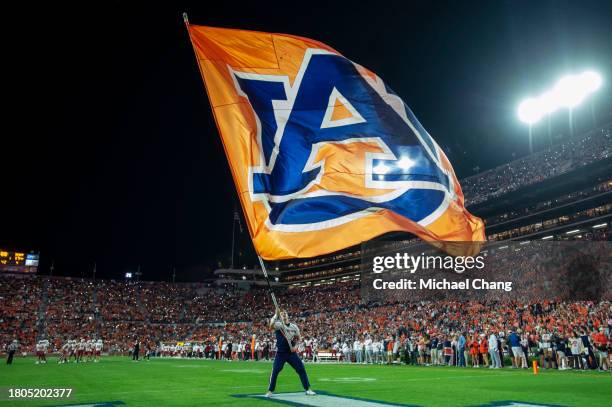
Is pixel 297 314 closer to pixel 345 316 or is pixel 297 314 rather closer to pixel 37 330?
pixel 345 316

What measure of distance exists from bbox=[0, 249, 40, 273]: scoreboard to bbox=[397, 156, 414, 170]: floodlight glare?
246ft

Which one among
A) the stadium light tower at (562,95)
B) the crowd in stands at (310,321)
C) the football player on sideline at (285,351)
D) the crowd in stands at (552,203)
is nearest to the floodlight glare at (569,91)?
the stadium light tower at (562,95)

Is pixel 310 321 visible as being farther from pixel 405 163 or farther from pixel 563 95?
pixel 405 163

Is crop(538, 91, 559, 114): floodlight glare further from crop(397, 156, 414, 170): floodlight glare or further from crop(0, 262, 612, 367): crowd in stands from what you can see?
crop(397, 156, 414, 170): floodlight glare

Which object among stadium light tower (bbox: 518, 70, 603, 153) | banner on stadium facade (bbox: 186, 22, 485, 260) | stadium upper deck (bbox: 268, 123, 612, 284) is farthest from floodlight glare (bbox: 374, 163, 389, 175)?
stadium upper deck (bbox: 268, 123, 612, 284)

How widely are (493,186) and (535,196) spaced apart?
6.29m

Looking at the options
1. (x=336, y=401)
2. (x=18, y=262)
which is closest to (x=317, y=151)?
(x=336, y=401)

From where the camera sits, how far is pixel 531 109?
1352 inches

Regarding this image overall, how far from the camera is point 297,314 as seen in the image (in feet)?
184

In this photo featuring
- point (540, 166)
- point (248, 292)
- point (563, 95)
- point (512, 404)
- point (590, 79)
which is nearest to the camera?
point (512, 404)

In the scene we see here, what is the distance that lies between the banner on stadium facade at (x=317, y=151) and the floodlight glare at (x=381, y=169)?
2cm

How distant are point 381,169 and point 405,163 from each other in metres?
0.51

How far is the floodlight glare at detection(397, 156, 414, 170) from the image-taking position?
27.1 feet

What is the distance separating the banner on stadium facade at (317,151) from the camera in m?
7.32
